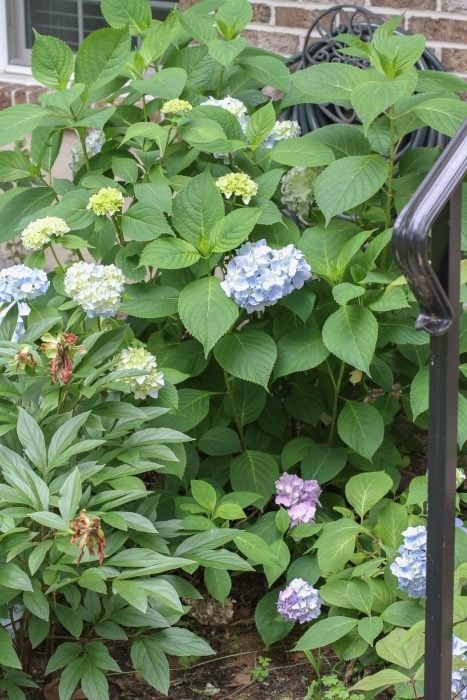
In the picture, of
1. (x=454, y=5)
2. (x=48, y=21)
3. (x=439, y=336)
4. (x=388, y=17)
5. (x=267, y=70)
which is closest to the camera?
(x=439, y=336)

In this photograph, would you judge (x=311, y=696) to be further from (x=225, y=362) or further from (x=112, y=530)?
(x=225, y=362)

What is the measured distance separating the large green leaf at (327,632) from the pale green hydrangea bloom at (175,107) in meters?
1.29

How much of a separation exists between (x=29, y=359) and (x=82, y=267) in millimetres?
301

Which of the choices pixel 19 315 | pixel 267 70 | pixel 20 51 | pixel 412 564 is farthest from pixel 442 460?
pixel 20 51

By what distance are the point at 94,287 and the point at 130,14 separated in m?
1.01

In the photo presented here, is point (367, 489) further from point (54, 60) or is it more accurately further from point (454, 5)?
point (454, 5)

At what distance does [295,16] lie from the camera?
3.85 metres

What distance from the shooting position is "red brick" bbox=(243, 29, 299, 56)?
3885mm

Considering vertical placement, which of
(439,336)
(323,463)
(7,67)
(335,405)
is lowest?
(7,67)

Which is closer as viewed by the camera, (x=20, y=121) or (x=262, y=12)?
(x=20, y=121)

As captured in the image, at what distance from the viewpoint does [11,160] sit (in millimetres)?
2941

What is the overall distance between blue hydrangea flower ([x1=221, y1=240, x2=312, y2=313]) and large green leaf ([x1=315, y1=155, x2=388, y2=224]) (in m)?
0.13

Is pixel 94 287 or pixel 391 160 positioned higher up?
pixel 391 160

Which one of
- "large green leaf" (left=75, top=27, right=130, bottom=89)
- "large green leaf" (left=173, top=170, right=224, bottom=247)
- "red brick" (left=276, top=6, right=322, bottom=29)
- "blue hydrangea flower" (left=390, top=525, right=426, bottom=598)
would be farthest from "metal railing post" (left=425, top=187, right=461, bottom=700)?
"red brick" (left=276, top=6, right=322, bottom=29)
